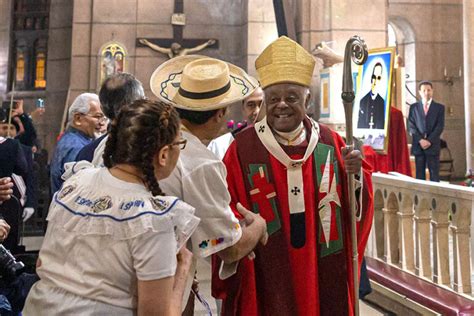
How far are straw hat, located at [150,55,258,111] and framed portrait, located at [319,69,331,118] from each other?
A: 244 inches

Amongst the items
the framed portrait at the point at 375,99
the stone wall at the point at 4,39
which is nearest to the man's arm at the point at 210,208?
the framed portrait at the point at 375,99

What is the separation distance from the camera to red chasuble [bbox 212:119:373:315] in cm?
268

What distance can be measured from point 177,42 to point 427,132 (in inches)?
201

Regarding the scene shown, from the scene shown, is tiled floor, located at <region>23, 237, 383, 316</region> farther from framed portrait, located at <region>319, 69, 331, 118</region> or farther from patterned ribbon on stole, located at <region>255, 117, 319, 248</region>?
framed portrait, located at <region>319, 69, 331, 118</region>

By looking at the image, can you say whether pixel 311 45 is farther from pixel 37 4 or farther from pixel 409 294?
pixel 37 4

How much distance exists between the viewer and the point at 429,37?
14.6 m

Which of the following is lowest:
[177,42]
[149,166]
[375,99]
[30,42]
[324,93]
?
[149,166]

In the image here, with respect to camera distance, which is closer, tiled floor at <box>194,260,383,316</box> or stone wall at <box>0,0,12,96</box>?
tiled floor at <box>194,260,383,316</box>

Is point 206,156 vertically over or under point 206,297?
over

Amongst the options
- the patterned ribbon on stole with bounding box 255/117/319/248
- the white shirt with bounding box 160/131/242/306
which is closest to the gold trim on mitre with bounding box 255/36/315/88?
the patterned ribbon on stole with bounding box 255/117/319/248

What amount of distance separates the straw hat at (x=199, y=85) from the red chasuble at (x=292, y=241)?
1.91ft

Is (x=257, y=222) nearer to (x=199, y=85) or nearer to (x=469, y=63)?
(x=199, y=85)

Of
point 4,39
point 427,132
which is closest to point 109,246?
point 427,132

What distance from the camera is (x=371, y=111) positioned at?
5.29m
